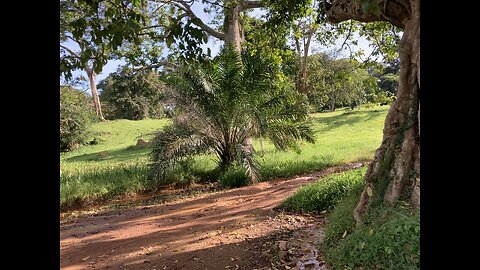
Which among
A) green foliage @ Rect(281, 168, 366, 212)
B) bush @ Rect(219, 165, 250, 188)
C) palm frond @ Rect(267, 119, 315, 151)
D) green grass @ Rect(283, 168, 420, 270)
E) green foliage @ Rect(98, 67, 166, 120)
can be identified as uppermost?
green foliage @ Rect(98, 67, 166, 120)

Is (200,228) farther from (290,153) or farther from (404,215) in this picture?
(290,153)

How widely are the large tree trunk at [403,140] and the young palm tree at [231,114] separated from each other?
19.1ft

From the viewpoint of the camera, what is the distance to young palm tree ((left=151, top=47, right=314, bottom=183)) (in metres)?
9.75

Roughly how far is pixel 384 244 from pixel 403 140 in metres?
1.18

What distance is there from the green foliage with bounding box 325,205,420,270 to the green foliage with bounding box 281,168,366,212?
2420 millimetres

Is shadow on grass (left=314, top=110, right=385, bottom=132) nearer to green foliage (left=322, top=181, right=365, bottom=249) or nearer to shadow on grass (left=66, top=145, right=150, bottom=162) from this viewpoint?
shadow on grass (left=66, top=145, right=150, bottom=162)

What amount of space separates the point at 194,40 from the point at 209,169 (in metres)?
9.13

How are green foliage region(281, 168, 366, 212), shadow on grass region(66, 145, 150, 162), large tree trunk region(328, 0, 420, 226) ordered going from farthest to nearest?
1. shadow on grass region(66, 145, 150, 162)
2. green foliage region(281, 168, 366, 212)
3. large tree trunk region(328, 0, 420, 226)

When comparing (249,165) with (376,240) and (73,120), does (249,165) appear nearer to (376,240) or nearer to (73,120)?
(376,240)

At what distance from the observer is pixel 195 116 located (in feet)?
34.7

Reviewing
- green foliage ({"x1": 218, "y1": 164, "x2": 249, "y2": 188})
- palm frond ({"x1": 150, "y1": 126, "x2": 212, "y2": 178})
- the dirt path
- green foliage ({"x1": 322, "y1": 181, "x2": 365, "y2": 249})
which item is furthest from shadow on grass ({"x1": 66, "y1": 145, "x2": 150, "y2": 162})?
green foliage ({"x1": 322, "y1": 181, "x2": 365, "y2": 249})

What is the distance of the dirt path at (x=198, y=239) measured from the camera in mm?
4082

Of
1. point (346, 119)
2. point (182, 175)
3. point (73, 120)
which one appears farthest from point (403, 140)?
point (346, 119)
